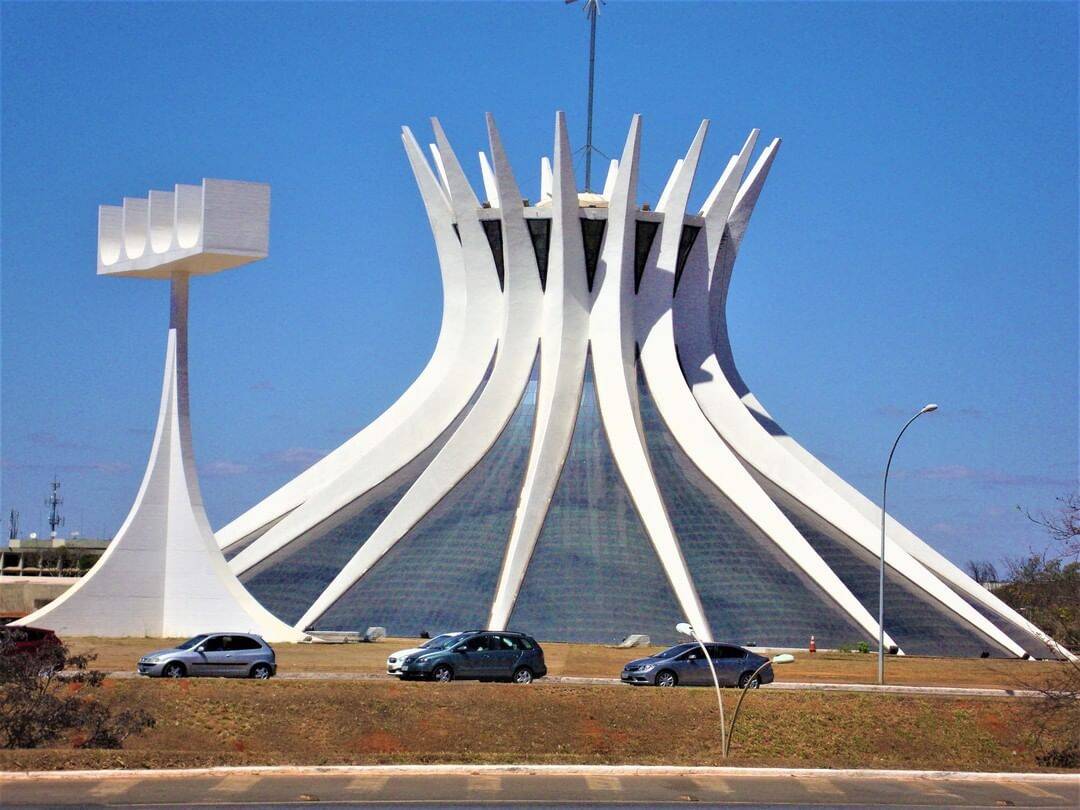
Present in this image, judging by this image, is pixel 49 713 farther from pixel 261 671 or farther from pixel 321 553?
pixel 321 553

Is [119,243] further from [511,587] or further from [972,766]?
[972,766]

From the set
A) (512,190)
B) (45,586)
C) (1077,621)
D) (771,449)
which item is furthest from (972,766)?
(45,586)

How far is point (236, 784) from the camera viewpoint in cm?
2716

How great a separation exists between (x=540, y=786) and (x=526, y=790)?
1.51 ft

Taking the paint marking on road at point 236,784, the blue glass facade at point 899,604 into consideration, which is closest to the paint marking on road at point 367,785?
the paint marking on road at point 236,784

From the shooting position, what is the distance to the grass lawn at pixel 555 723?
36.3 meters

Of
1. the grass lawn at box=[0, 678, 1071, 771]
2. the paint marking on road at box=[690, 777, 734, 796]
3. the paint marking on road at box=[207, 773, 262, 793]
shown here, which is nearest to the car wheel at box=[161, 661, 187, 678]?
the grass lawn at box=[0, 678, 1071, 771]

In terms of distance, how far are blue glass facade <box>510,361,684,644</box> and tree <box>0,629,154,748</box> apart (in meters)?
19.5

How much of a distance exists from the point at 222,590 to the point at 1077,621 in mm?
22984

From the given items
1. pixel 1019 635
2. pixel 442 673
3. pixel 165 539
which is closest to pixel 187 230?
pixel 165 539

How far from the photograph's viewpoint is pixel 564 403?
2404 inches

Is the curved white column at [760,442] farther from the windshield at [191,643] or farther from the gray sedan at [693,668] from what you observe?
the windshield at [191,643]

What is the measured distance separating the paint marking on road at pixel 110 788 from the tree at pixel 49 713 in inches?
274

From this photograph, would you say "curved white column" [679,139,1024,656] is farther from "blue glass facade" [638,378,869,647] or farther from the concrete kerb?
the concrete kerb
